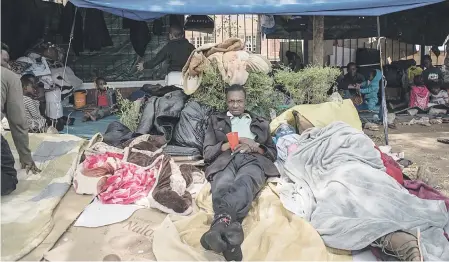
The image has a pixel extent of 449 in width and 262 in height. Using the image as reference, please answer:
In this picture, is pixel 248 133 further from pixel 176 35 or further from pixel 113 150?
pixel 176 35

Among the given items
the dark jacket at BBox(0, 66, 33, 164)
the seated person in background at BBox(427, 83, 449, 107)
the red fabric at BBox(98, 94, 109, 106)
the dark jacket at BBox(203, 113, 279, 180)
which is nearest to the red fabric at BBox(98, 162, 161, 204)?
the dark jacket at BBox(203, 113, 279, 180)

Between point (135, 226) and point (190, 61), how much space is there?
244 centimetres

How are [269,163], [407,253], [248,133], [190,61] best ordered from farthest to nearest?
[190,61] < [248,133] < [269,163] < [407,253]

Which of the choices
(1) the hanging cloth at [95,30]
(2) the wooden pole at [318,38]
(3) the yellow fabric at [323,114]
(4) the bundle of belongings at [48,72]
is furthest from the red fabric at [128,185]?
(1) the hanging cloth at [95,30]

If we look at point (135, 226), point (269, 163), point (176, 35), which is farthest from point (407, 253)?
point (176, 35)

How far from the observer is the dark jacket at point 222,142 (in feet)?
13.4

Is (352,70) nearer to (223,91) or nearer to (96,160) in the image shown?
(223,91)

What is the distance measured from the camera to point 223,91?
17.4ft

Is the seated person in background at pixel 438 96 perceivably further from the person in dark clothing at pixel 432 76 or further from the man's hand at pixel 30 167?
the man's hand at pixel 30 167

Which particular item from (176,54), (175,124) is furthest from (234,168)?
(176,54)

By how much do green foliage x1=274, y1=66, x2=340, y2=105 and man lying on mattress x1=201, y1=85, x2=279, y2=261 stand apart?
1224 mm

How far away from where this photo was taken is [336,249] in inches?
121

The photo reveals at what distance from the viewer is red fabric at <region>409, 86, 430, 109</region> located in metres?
8.81

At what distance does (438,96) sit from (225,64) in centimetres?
562
